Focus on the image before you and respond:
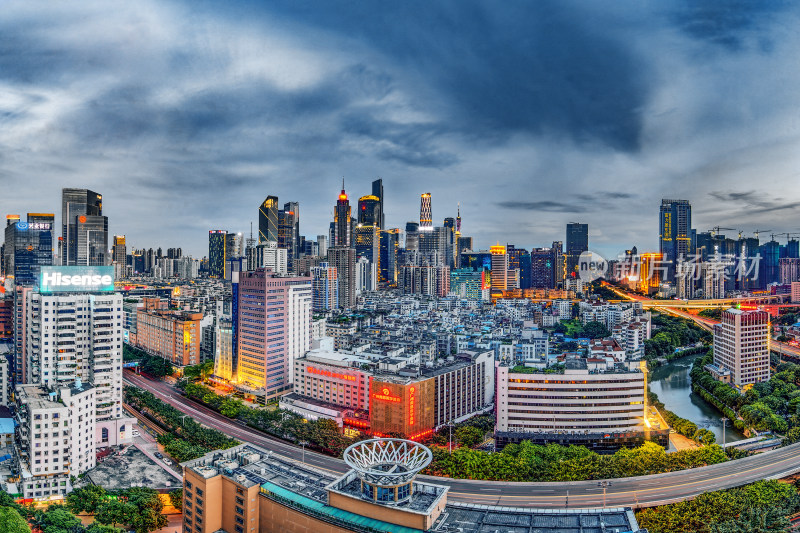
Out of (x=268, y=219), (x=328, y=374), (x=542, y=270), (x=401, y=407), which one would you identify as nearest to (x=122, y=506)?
(x=401, y=407)

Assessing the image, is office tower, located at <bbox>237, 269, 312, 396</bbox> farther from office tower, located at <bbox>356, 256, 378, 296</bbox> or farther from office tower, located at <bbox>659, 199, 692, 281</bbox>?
office tower, located at <bbox>659, 199, 692, 281</bbox>

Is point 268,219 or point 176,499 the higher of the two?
point 268,219

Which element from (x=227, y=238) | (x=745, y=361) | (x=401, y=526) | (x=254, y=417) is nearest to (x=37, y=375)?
(x=254, y=417)

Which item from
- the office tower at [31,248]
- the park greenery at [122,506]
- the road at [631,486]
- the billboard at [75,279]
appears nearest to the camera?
the park greenery at [122,506]

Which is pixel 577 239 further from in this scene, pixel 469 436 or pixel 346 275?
pixel 469 436

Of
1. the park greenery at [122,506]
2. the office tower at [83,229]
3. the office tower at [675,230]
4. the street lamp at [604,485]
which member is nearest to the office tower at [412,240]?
the office tower at [675,230]

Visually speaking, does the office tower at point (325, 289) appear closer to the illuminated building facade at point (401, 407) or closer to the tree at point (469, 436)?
the illuminated building facade at point (401, 407)
